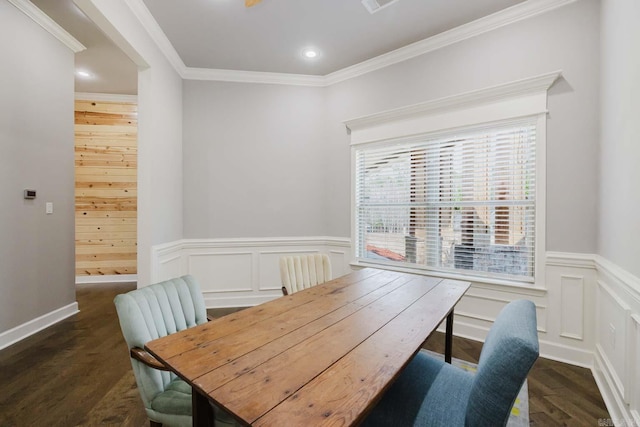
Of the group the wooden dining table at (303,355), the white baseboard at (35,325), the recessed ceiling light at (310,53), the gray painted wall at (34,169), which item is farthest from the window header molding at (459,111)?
the white baseboard at (35,325)

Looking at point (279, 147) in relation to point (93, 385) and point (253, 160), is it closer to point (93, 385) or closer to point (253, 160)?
point (253, 160)

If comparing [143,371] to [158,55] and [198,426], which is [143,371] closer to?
[198,426]

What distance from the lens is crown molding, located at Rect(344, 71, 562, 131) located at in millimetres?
2334

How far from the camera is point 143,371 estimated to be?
1.23 meters

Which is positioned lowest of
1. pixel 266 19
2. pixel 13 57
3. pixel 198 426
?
pixel 198 426

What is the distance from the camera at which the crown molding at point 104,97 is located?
4625 millimetres

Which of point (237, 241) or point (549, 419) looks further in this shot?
point (237, 241)

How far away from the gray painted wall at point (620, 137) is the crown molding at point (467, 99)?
1.23ft

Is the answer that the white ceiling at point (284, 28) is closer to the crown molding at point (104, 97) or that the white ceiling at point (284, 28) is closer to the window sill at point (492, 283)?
the crown molding at point (104, 97)

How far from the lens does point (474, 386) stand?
0.93 meters

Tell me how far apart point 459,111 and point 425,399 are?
2550 millimetres

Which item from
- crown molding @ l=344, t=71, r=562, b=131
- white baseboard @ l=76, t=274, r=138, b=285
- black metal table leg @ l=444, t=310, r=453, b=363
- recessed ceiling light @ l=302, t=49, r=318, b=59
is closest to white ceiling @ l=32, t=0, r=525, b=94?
recessed ceiling light @ l=302, t=49, r=318, b=59

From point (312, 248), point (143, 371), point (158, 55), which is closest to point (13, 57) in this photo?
point (158, 55)

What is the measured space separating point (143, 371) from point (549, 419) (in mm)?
2239
